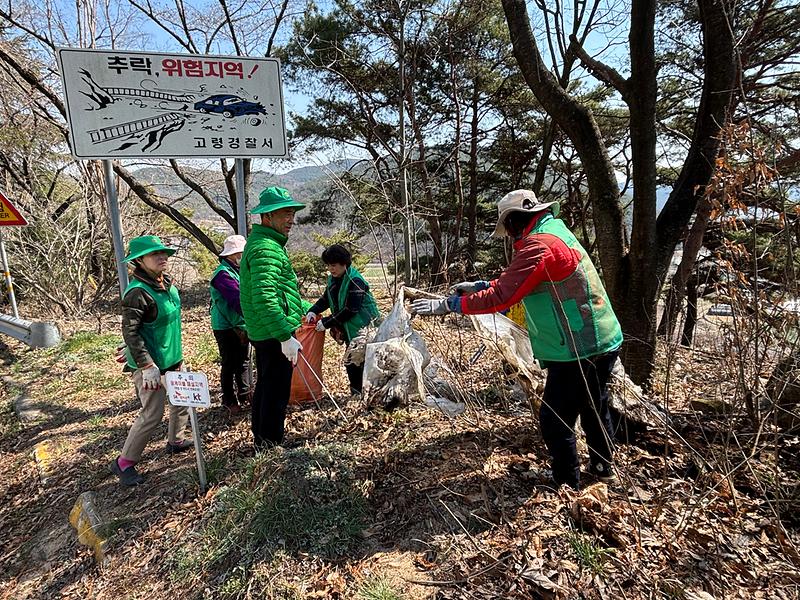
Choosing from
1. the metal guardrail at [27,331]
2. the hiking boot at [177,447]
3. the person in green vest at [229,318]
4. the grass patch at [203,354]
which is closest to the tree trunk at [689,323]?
the person in green vest at [229,318]

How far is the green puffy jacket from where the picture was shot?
8.95 ft

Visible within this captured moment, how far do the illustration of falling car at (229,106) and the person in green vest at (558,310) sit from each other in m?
2.68

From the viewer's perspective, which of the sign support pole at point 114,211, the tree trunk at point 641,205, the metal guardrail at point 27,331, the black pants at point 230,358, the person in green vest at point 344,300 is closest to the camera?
the tree trunk at point 641,205

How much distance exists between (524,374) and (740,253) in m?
1.31

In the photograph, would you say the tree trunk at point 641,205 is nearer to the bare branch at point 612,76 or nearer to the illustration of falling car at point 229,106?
the bare branch at point 612,76

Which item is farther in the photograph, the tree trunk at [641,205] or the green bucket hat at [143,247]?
the tree trunk at [641,205]

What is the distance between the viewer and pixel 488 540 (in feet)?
7.16

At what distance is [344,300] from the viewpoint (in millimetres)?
3812

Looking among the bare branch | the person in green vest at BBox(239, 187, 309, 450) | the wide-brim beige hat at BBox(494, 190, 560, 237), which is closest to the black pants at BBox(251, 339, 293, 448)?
the person in green vest at BBox(239, 187, 309, 450)

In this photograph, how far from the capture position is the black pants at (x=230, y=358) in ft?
13.3

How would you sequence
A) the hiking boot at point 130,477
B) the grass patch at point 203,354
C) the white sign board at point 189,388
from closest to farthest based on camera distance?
the white sign board at point 189,388
the hiking boot at point 130,477
the grass patch at point 203,354

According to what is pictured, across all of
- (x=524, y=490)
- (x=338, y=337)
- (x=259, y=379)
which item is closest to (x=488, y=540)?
(x=524, y=490)

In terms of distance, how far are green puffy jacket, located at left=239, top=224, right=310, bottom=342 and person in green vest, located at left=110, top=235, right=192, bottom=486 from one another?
25.7 inches

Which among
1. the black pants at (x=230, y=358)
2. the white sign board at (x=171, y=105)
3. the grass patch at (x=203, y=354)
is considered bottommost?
the grass patch at (x=203, y=354)
